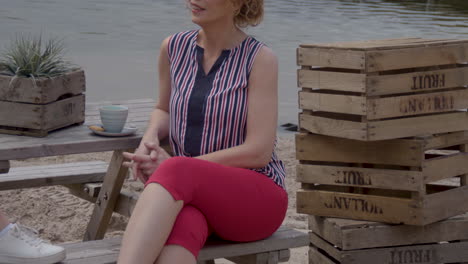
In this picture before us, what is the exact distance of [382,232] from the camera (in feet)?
14.3

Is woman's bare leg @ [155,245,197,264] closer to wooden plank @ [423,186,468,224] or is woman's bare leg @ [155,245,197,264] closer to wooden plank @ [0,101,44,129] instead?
wooden plank @ [0,101,44,129]

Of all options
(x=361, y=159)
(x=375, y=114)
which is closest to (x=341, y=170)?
(x=361, y=159)

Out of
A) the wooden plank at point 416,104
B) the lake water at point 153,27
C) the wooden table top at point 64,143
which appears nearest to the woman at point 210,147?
the wooden table top at point 64,143

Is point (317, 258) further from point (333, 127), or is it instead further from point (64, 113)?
point (64, 113)

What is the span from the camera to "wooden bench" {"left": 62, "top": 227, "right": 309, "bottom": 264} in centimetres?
338

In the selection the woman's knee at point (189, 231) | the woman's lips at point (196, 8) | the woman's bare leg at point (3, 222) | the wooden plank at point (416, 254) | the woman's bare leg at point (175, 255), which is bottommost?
the wooden plank at point (416, 254)

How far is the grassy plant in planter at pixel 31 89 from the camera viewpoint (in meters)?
3.77

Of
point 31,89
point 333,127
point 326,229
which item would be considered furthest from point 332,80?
point 31,89

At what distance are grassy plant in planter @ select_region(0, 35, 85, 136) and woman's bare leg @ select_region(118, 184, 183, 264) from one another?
811 mm

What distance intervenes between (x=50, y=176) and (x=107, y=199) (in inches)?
29.4

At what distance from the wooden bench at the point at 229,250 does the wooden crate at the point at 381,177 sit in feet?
2.48

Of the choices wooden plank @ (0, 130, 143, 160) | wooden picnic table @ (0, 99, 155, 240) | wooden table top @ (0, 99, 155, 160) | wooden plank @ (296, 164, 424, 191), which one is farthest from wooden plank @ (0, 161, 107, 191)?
wooden plank @ (296, 164, 424, 191)

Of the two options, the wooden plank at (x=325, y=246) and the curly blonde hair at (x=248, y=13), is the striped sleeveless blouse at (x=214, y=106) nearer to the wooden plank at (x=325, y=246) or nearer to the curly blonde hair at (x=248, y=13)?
the curly blonde hair at (x=248, y=13)

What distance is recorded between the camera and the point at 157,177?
325 cm
